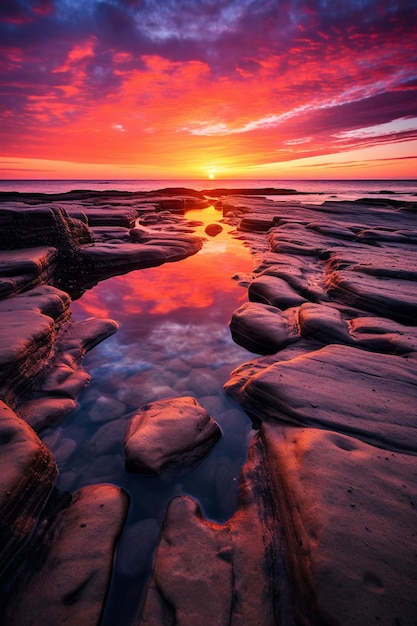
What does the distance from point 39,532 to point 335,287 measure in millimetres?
4971

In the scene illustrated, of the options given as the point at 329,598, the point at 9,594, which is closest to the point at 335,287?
the point at 329,598

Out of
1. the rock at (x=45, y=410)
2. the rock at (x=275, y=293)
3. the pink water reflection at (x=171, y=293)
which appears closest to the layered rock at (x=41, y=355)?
the rock at (x=45, y=410)

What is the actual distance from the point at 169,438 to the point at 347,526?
4.15 ft

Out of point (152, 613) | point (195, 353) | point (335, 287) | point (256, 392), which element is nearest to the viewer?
point (152, 613)

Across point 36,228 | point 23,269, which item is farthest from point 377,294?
point 36,228

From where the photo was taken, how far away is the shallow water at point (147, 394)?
182 cm

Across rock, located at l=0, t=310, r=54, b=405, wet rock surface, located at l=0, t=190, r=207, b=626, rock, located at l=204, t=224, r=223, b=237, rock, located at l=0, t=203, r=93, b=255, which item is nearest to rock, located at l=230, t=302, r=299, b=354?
wet rock surface, located at l=0, t=190, r=207, b=626

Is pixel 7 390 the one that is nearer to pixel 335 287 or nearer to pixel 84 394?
pixel 84 394

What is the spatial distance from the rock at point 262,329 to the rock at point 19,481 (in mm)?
2626

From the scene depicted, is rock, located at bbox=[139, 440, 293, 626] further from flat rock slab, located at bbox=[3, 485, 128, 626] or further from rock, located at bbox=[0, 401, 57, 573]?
rock, located at bbox=[0, 401, 57, 573]

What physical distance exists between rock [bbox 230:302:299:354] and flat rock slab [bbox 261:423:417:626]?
66.6 inches

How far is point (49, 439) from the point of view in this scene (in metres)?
2.44

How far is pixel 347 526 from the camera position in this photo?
4.86 feet

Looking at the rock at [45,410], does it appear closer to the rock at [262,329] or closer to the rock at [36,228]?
the rock at [262,329]
